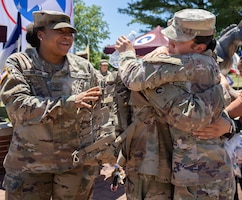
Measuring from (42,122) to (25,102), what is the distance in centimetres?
17

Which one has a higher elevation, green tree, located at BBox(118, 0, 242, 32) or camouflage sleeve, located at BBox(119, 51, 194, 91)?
camouflage sleeve, located at BBox(119, 51, 194, 91)

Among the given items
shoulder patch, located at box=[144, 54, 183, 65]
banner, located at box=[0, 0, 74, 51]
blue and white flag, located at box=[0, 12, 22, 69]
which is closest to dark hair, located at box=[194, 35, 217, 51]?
shoulder patch, located at box=[144, 54, 183, 65]

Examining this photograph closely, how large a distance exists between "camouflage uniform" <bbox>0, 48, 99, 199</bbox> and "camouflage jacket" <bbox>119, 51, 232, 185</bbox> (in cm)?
55

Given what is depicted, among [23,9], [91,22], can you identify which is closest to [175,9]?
[23,9]

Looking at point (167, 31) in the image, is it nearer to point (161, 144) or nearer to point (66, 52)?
point (161, 144)

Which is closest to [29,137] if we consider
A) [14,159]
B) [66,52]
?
[14,159]

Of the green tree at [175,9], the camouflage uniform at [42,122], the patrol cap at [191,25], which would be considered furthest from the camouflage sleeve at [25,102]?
the green tree at [175,9]

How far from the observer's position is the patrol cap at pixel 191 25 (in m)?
1.60

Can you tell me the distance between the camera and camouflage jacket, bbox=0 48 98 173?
200cm

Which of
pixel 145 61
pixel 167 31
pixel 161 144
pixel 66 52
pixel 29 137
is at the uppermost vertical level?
pixel 167 31

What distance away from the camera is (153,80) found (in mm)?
1613

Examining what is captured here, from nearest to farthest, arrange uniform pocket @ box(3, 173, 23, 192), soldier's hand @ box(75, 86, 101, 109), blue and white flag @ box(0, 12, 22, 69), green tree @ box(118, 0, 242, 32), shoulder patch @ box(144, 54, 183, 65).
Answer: shoulder patch @ box(144, 54, 183, 65) → soldier's hand @ box(75, 86, 101, 109) → uniform pocket @ box(3, 173, 23, 192) → blue and white flag @ box(0, 12, 22, 69) → green tree @ box(118, 0, 242, 32)

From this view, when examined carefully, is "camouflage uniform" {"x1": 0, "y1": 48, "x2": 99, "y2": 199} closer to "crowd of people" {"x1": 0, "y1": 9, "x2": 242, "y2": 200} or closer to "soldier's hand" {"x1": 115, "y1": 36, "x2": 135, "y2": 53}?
"crowd of people" {"x1": 0, "y1": 9, "x2": 242, "y2": 200}

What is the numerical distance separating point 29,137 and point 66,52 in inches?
24.1
